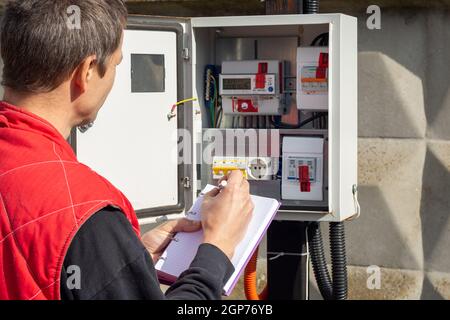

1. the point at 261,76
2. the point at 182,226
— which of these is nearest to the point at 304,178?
the point at 261,76

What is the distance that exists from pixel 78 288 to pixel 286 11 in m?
2.44

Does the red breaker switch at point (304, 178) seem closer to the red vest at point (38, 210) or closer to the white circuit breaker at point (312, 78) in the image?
the white circuit breaker at point (312, 78)

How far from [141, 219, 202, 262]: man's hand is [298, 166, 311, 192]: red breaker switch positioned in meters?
1.36

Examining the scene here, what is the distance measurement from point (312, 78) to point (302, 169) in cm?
43

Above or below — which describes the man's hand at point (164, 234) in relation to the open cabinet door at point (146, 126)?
below

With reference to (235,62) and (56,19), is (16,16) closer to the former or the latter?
(56,19)

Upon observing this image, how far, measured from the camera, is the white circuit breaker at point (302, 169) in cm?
358

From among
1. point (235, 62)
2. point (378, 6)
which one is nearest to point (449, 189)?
point (378, 6)

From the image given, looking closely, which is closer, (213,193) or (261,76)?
(213,193)

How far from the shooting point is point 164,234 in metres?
2.31

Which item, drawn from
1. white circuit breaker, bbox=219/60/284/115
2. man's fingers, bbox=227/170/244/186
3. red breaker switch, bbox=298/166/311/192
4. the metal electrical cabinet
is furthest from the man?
white circuit breaker, bbox=219/60/284/115

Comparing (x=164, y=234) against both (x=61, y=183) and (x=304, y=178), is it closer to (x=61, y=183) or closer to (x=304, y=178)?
(x=61, y=183)

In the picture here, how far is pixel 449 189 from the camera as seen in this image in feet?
15.5

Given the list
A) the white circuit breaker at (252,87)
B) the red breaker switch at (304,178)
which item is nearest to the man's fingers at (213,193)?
the red breaker switch at (304,178)
